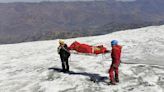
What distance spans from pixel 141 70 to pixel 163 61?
10.2ft

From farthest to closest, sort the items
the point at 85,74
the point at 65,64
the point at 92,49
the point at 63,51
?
the point at 92,49 < the point at 65,64 < the point at 85,74 < the point at 63,51

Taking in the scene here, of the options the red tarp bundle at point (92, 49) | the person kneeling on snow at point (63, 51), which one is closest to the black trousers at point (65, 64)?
the person kneeling on snow at point (63, 51)

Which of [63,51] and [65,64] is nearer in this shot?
[63,51]

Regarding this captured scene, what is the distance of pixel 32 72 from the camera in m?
19.9

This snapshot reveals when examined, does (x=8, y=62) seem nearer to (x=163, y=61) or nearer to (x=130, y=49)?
(x=130, y=49)

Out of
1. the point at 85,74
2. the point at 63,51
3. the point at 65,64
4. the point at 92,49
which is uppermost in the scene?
the point at 63,51

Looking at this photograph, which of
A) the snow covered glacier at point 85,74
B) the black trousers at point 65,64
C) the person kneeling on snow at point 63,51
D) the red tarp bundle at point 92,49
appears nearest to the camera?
the snow covered glacier at point 85,74

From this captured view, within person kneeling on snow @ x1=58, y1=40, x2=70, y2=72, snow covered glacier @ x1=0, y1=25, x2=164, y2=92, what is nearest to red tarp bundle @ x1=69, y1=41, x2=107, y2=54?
snow covered glacier @ x1=0, y1=25, x2=164, y2=92

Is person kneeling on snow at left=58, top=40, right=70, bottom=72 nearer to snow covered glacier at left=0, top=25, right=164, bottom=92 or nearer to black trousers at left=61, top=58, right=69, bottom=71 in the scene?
black trousers at left=61, top=58, right=69, bottom=71

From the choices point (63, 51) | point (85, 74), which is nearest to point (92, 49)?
point (85, 74)

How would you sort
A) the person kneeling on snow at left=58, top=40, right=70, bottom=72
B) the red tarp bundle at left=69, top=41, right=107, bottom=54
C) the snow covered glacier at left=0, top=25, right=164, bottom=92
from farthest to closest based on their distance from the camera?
the red tarp bundle at left=69, top=41, right=107, bottom=54 → the person kneeling on snow at left=58, top=40, right=70, bottom=72 → the snow covered glacier at left=0, top=25, right=164, bottom=92

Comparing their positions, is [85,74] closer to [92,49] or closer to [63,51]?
[63,51]

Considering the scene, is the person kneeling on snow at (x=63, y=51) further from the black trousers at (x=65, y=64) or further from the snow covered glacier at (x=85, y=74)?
the snow covered glacier at (x=85, y=74)

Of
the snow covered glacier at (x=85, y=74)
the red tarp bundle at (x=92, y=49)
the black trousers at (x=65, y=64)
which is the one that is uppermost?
the red tarp bundle at (x=92, y=49)
